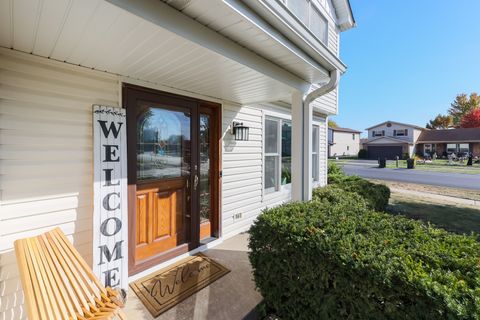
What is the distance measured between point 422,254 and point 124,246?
108 inches

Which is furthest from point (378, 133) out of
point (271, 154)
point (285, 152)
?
point (271, 154)

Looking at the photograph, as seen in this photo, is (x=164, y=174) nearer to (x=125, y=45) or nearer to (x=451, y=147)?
(x=125, y=45)

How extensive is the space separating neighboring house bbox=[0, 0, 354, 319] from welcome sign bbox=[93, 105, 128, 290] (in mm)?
11

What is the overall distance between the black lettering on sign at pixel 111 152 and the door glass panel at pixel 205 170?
1.49m

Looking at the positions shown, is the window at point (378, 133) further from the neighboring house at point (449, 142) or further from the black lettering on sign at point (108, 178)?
the black lettering on sign at point (108, 178)

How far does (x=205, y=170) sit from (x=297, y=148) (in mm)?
1600

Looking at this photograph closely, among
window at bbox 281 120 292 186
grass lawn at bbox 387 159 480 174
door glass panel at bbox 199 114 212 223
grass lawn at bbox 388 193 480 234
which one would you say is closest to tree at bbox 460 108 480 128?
Answer: grass lawn at bbox 387 159 480 174

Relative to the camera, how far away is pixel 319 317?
179 cm

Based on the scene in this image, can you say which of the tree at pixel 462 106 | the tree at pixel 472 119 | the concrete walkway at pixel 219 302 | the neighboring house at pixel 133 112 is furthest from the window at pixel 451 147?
the concrete walkway at pixel 219 302

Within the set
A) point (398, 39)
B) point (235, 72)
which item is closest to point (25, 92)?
point (235, 72)

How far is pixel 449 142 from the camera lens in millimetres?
31234

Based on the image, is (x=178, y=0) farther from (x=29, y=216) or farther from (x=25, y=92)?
(x=29, y=216)

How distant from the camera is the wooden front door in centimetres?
286

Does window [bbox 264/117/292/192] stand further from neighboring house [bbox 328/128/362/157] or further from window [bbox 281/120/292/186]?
neighboring house [bbox 328/128/362/157]
